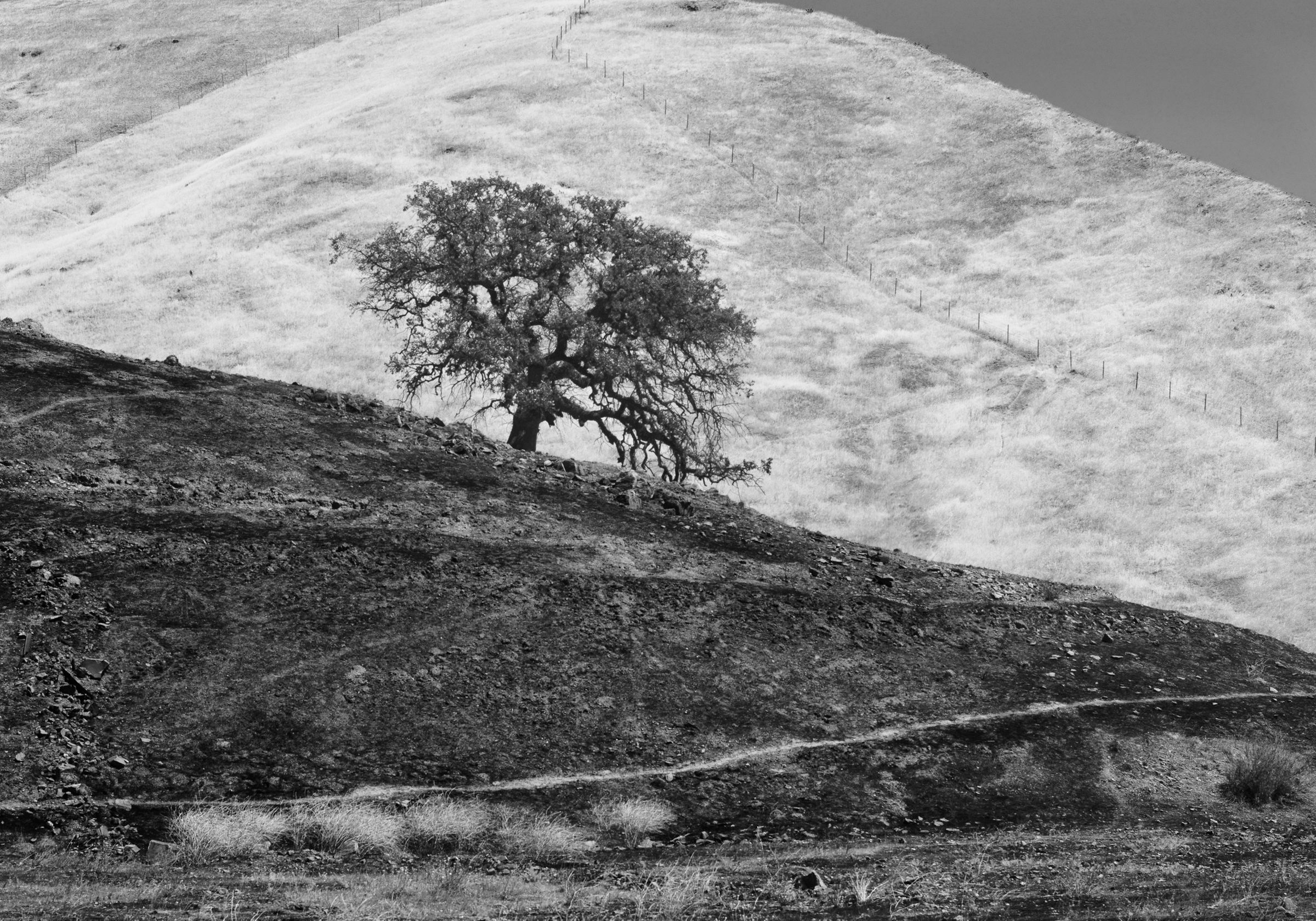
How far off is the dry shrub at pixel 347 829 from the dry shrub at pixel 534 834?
44.2 inches

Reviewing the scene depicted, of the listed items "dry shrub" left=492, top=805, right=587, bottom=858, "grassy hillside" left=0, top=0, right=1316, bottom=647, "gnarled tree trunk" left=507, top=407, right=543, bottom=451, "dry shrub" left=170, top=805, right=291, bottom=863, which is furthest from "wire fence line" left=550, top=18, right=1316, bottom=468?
"dry shrub" left=170, top=805, right=291, bottom=863

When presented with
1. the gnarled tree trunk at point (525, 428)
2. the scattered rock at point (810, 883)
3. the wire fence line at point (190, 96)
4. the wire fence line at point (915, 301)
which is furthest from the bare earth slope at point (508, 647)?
the wire fence line at point (190, 96)

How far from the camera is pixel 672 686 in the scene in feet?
65.0

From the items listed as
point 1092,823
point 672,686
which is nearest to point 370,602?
point 672,686

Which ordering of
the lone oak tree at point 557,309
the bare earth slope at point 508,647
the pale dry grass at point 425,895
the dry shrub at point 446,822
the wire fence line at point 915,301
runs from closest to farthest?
the pale dry grass at point 425,895 → the dry shrub at point 446,822 → the bare earth slope at point 508,647 → the lone oak tree at point 557,309 → the wire fence line at point 915,301

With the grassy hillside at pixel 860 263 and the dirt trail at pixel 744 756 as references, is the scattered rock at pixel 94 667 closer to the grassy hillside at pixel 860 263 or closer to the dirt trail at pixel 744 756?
the dirt trail at pixel 744 756

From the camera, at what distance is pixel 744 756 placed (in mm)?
18625

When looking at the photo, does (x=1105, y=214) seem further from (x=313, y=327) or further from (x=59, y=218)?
(x=59, y=218)

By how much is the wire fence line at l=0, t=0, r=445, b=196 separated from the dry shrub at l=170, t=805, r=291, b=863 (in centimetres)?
7662

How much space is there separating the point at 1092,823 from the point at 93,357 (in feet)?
64.2

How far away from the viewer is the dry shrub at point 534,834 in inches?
618

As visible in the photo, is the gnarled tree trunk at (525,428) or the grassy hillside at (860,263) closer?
the gnarled tree trunk at (525,428)

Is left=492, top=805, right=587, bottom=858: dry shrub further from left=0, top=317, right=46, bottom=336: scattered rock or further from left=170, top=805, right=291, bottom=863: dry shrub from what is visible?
left=0, top=317, right=46, bottom=336: scattered rock

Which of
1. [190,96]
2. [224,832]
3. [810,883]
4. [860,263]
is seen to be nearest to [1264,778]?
[810,883]
